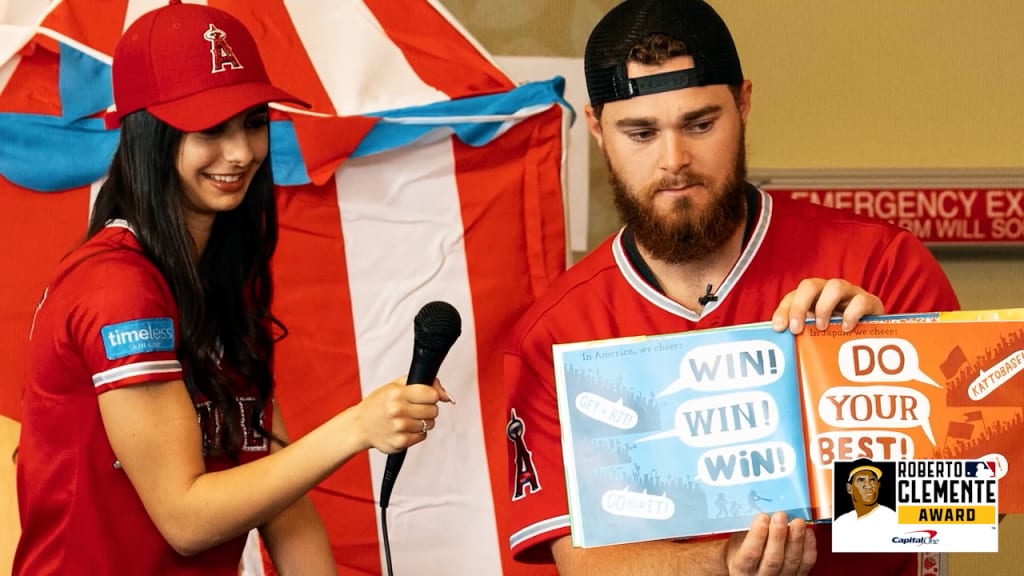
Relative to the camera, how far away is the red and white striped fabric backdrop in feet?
6.66

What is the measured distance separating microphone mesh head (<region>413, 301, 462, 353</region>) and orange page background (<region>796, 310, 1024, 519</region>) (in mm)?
377

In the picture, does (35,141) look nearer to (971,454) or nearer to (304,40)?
(304,40)

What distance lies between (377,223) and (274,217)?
21.5 inches

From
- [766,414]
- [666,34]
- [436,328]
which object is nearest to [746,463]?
[766,414]

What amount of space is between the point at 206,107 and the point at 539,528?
65 centimetres

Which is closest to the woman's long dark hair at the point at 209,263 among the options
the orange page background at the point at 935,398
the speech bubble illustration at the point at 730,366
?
the speech bubble illustration at the point at 730,366

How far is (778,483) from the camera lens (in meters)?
1.19

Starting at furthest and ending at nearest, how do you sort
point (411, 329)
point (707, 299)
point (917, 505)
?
point (411, 329)
point (707, 299)
point (917, 505)

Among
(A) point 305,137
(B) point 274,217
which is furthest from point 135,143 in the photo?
(A) point 305,137

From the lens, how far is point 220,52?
1352 millimetres

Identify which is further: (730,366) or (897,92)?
(897,92)

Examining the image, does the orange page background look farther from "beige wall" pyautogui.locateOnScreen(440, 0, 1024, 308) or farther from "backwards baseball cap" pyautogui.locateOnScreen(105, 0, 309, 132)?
"beige wall" pyautogui.locateOnScreen(440, 0, 1024, 308)

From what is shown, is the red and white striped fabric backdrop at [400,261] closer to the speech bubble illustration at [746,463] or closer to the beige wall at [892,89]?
the beige wall at [892,89]

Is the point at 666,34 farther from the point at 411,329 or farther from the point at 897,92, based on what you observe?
the point at 897,92
